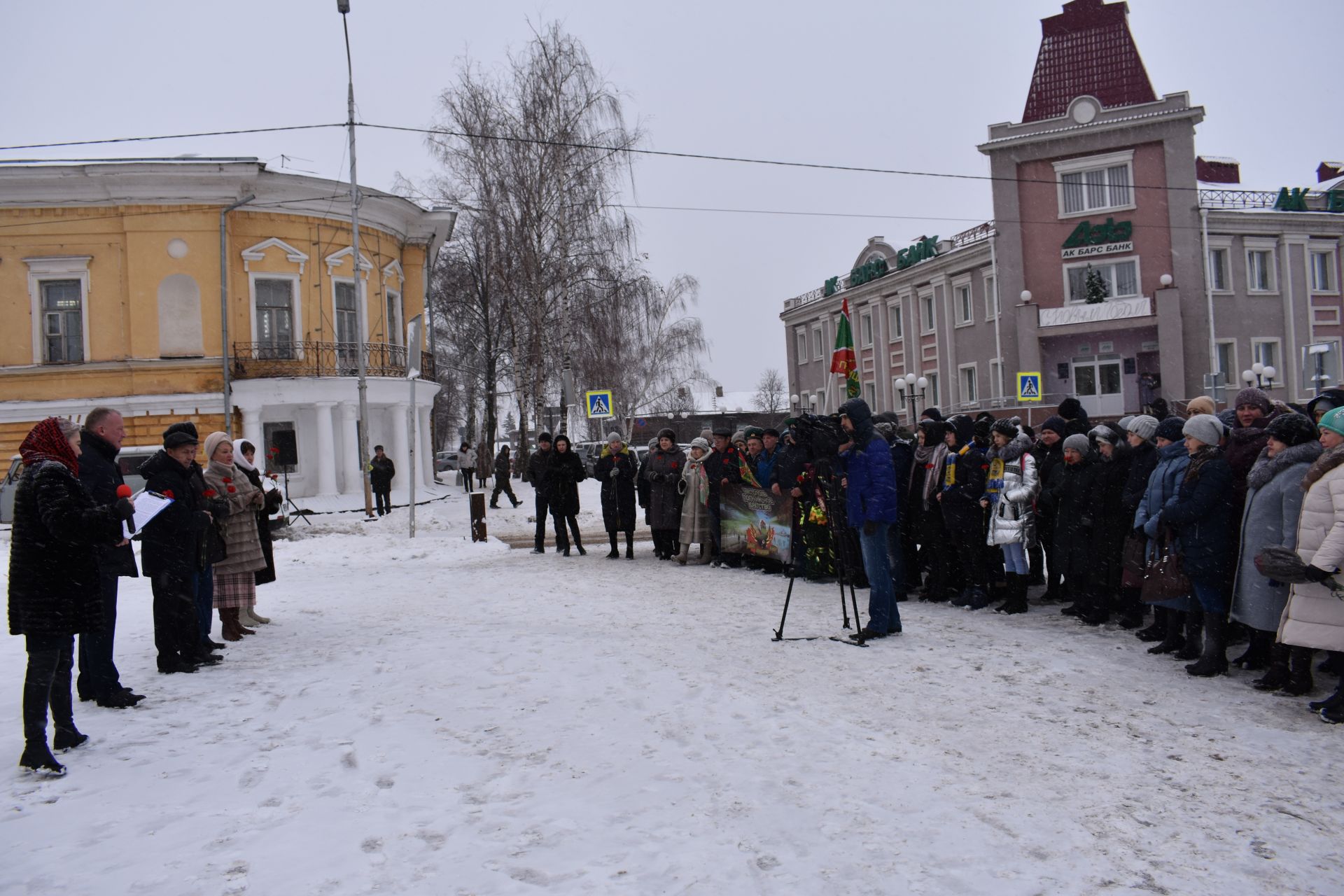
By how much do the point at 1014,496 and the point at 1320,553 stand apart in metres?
3.65

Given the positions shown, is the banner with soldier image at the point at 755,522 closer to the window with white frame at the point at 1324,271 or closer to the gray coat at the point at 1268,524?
the gray coat at the point at 1268,524

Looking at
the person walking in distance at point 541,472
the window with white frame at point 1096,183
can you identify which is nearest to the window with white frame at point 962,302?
the window with white frame at point 1096,183

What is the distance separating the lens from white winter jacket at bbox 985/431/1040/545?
920 centimetres

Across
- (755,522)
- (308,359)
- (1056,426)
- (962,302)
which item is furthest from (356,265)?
(962,302)

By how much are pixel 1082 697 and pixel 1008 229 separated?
3487 cm

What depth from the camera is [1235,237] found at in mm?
36812

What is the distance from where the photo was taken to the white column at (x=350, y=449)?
27703 millimetres

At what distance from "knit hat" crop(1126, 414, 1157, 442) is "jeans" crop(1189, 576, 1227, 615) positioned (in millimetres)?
1780

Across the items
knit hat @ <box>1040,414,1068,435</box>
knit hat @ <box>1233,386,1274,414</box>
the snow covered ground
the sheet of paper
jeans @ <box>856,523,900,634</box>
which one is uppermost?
knit hat @ <box>1233,386,1274,414</box>

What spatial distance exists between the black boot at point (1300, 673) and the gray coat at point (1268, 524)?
0.62 ft

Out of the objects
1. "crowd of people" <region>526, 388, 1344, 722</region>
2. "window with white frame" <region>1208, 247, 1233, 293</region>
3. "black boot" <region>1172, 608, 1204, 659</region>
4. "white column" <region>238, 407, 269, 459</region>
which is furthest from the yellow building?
"window with white frame" <region>1208, 247, 1233, 293</region>

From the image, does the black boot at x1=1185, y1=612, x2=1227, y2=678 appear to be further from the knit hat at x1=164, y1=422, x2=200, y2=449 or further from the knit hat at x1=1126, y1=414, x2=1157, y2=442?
the knit hat at x1=164, y1=422, x2=200, y2=449

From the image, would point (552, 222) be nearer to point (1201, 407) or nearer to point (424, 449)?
point (424, 449)

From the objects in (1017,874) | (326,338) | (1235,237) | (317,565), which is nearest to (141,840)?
(1017,874)
